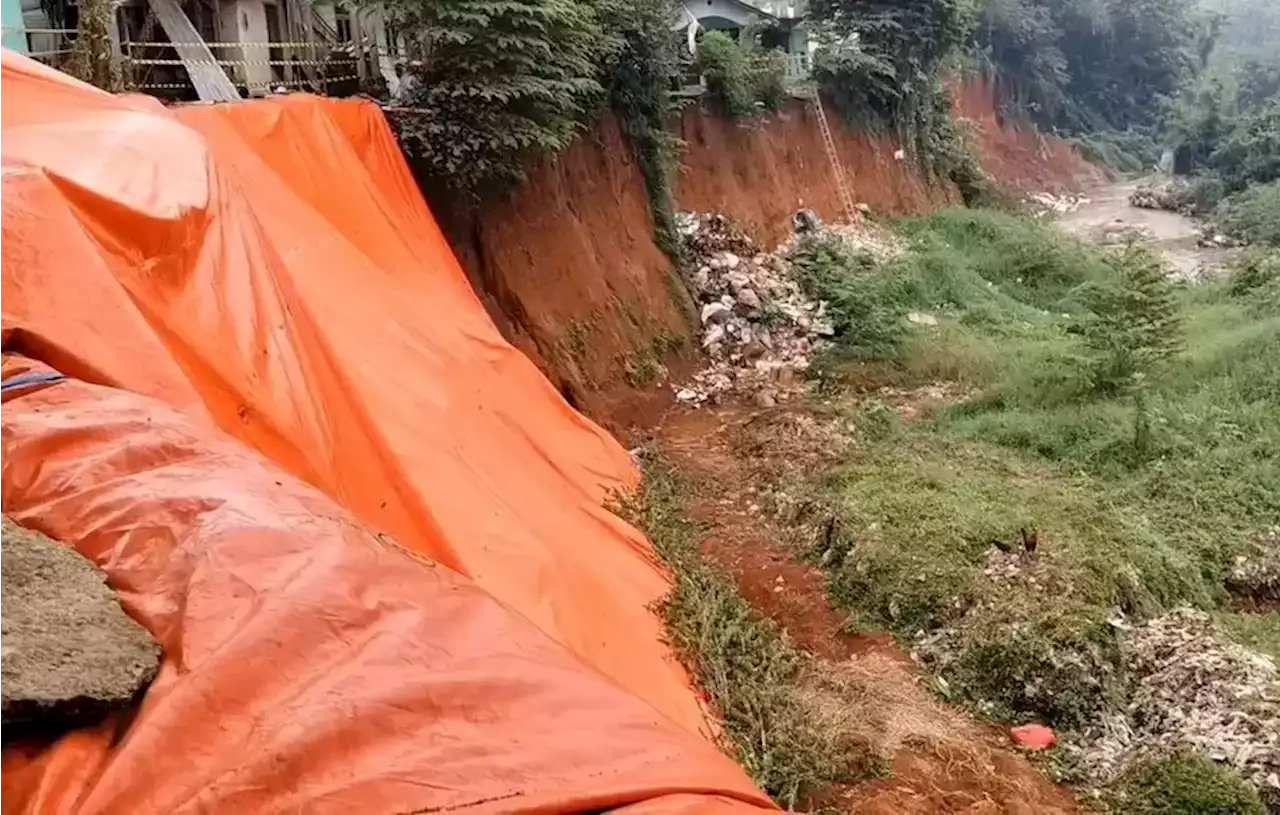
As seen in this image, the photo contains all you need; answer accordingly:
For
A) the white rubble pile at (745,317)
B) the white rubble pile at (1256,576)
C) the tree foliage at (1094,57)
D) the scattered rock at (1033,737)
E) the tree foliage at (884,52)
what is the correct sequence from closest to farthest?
the scattered rock at (1033,737) → the white rubble pile at (1256,576) → the white rubble pile at (745,317) → the tree foliage at (884,52) → the tree foliage at (1094,57)

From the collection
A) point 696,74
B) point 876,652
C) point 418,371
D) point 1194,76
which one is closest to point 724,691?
point 876,652

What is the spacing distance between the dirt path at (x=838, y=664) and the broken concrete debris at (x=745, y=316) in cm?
141

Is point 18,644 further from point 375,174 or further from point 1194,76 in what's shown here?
point 1194,76

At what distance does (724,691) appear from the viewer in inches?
225

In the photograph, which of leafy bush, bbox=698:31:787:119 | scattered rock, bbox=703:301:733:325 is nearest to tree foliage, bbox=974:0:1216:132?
leafy bush, bbox=698:31:787:119

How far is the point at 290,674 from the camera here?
2664 mm

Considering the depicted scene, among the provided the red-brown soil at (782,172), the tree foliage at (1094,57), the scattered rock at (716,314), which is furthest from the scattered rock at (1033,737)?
the tree foliage at (1094,57)

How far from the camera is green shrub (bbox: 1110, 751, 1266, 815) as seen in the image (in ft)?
16.2

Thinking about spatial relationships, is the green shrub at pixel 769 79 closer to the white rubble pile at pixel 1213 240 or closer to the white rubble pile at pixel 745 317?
the white rubble pile at pixel 745 317

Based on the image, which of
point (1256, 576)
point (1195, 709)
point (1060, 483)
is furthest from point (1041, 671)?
point (1060, 483)

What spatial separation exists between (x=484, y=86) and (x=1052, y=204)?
18.8 meters

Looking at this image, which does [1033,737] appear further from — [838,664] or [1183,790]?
[838,664]

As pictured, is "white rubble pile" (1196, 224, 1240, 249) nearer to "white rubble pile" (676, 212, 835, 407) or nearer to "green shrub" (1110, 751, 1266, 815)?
"white rubble pile" (676, 212, 835, 407)

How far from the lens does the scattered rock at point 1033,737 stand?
559 cm
